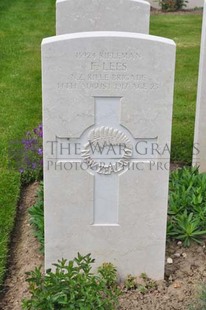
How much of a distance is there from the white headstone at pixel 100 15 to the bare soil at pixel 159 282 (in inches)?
78.5

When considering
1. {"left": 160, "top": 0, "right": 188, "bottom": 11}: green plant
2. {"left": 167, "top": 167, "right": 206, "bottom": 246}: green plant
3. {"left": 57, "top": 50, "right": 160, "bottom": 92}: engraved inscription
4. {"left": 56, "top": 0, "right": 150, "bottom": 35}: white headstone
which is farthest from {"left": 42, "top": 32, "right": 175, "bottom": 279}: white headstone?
{"left": 160, "top": 0, "right": 188, "bottom": 11}: green plant

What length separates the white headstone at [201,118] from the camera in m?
5.30

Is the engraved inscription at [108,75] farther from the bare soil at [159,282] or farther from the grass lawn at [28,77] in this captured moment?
the grass lawn at [28,77]

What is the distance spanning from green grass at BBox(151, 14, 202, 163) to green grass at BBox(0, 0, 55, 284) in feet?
5.67

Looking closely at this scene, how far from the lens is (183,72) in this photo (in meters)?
9.55

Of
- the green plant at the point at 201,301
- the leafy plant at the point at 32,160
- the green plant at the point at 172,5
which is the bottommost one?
the green plant at the point at 201,301

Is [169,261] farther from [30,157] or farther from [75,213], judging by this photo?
[30,157]

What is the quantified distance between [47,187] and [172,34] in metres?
9.51

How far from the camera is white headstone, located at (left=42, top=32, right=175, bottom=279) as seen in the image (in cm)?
356

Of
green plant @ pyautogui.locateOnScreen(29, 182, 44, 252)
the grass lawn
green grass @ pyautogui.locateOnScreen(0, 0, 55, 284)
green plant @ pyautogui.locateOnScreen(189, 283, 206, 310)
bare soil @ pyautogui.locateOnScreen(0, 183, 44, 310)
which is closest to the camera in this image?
green plant @ pyautogui.locateOnScreen(189, 283, 206, 310)

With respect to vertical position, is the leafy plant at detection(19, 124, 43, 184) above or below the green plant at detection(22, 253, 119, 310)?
above

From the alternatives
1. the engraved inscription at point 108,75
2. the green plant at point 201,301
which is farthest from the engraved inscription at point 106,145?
the green plant at point 201,301

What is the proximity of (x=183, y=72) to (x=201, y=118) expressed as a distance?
13.9 ft

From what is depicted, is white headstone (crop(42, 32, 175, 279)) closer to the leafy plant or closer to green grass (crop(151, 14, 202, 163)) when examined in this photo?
the leafy plant
